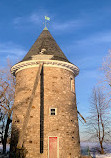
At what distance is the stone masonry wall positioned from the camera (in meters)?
12.5

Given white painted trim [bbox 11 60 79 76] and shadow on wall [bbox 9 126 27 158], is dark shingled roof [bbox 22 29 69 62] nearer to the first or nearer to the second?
white painted trim [bbox 11 60 79 76]

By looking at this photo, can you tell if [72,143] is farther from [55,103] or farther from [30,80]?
[30,80]

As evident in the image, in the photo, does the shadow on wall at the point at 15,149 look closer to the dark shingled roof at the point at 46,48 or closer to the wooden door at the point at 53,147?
the wooden door at the point at 53,147

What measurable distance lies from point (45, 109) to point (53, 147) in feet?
9.40

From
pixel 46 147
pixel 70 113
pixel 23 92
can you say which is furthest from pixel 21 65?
pixel 46 147

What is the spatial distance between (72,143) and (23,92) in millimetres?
5757

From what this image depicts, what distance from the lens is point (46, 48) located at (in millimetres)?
15766

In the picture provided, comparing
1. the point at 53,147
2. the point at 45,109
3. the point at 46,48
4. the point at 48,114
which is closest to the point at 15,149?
the point at 53,147

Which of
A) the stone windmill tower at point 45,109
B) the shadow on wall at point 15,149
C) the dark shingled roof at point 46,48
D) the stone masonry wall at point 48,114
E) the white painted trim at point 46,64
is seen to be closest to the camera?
the shadow on wall at point 15,149

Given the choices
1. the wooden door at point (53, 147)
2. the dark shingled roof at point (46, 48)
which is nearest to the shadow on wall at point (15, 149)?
the wooden door at point (53, 147)

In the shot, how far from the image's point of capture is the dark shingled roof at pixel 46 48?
1515 cm

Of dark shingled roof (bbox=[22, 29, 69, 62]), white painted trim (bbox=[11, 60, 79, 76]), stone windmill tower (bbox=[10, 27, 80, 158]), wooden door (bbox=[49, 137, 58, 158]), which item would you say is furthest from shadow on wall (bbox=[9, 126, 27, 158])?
dark shingled roof (bbox=[22, 29, 69, 62])

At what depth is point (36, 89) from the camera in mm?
13719

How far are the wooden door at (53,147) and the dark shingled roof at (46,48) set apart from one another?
21.9ft
